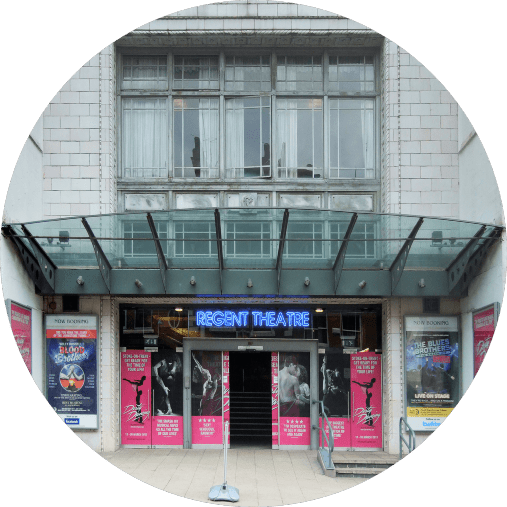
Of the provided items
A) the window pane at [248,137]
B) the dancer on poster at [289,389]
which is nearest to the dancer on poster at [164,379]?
the dancer on poster at [289,389]

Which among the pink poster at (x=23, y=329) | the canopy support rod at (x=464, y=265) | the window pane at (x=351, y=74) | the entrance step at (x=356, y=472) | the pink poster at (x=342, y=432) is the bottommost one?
the entrance step at (x=356, y=472)

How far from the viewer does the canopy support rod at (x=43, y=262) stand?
13.2m

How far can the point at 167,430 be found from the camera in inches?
598

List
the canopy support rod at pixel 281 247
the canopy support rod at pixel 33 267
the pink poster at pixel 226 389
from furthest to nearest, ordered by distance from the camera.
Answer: the pink poster at pixel 226 389 → the canopy support rod at pixel 33 267 → the canopy support rod at pixel 281 247

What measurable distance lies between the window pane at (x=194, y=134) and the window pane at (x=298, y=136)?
1.44 m

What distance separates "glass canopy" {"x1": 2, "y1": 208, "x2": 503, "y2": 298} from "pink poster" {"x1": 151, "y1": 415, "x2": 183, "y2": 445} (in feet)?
11.8

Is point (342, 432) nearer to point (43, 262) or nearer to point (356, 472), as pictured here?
point (356, 472)

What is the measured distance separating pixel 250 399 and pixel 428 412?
3.85 m

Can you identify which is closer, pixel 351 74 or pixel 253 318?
pixel 253 318

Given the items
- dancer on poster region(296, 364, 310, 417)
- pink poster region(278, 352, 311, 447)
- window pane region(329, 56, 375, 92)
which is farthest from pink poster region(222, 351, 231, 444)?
window pane region(329, 56, 375, 92)

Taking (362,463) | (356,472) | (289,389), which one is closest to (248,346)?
(289,389)

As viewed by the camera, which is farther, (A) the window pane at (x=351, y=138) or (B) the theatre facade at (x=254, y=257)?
(A) the window pane at (x=351, y=138)

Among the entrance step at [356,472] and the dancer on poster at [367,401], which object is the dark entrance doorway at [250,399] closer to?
the dancer on poster at [367,401]

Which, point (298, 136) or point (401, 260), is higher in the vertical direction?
point (298, 136)
